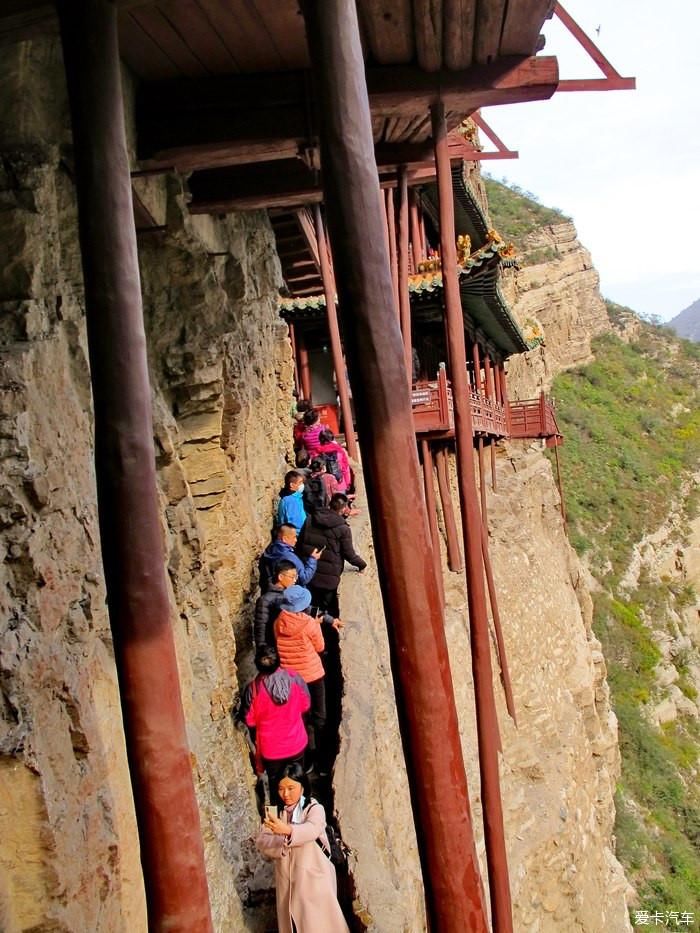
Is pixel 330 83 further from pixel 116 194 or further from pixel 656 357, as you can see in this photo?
pixel 656 357

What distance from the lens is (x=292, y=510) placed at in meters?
6.98

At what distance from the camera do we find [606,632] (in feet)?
77.9

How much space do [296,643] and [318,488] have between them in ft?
8.64

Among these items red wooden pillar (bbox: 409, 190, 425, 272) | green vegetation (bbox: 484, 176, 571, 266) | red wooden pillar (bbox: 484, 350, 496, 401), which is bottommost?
red wooden pillar (bbox: 484, 350, 496, 401)

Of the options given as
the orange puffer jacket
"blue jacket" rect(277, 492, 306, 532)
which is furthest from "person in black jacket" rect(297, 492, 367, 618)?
the orange puffer jacket

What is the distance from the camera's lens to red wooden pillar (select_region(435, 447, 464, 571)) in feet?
30.3

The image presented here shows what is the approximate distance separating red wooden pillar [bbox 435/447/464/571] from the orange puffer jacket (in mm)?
4321

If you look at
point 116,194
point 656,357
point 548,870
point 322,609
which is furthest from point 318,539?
point 656,357

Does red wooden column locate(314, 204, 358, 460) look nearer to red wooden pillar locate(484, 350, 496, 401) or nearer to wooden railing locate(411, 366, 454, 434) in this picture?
wooden railing locate(411, 366, 454, 434)

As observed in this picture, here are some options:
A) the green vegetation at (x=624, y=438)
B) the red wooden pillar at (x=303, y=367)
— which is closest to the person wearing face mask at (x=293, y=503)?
the red wooden pillar at (x=303, y=367)

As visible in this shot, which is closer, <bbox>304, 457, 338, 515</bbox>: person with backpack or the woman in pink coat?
the woman in pink coat

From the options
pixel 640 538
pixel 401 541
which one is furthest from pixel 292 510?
pixel 640 538

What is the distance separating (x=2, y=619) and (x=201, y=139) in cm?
256

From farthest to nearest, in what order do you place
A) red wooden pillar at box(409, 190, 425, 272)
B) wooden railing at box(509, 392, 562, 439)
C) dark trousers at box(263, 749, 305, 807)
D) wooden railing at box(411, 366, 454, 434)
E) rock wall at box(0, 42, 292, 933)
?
wooden railing at box(509, 392, 562, 439), red wooden pillar at box(409, 190, 425, 272), wooden railing at box(411, 366, 454, 434), dark trousers at box(263, 749, 305, 807), rock wall at box(0, 42, 292, 933)
